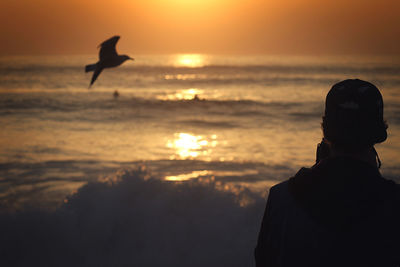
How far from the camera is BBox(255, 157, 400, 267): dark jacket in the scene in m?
1.18

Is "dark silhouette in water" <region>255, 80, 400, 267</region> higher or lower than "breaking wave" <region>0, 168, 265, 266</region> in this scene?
higher

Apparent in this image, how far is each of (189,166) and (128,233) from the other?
3.85 metres

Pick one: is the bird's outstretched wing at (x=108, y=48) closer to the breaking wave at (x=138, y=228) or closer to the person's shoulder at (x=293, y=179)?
the breaking wave at (x=138, y=228)

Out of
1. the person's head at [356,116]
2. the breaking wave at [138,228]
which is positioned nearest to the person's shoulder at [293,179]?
the person's head at [356,116]

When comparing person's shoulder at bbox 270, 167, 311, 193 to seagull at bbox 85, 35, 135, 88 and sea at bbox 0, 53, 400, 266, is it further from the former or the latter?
seagull at bbox 85, 35, 135, 88

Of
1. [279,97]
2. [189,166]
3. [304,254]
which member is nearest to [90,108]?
[279,97]

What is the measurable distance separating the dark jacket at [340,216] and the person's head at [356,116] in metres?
0.07

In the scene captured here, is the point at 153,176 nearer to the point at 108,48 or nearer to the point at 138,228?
the point at 138,228

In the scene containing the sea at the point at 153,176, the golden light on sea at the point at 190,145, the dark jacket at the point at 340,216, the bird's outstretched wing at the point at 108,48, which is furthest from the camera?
the golden light on sea at the point at 190,145

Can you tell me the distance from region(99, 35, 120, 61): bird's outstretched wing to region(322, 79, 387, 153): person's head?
210 inches

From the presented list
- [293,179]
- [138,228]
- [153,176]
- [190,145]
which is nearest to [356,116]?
[293,179]

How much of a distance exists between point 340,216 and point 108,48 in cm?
561

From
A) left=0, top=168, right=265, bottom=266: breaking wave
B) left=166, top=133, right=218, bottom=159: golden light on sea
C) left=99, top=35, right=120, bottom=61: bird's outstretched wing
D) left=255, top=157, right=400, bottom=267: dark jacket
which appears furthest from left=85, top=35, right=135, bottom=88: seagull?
left=255, top=157, right=400, bottom=267: dark jacket

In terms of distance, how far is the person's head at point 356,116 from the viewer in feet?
4.16
